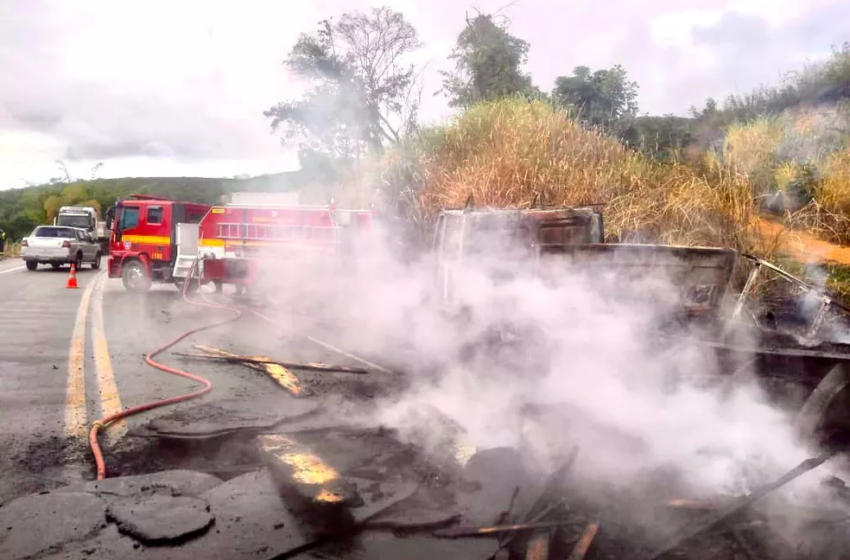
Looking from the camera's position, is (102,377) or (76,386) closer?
(76,386)

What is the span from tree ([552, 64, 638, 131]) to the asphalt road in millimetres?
9787

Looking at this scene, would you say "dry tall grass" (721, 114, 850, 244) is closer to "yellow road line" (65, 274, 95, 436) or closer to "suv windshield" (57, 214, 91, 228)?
"yellow road line" (65, 274, 95, 436)

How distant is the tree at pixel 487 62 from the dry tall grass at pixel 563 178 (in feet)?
10.4

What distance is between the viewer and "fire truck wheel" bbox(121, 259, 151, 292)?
14.7 metres

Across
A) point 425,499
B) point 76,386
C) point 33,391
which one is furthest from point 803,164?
point 33,391

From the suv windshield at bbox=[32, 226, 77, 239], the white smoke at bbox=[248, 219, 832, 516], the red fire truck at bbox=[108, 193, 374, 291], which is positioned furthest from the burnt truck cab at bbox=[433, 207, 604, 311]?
the suv windshield at bbox=[32, 226, 77, 239]

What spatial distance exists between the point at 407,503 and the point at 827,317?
3.89 m

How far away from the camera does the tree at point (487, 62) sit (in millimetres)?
16531

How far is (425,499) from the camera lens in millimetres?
3504

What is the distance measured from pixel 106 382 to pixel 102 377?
10.0 inches

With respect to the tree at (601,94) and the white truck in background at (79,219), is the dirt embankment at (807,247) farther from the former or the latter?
the white truck in background at (79,219)

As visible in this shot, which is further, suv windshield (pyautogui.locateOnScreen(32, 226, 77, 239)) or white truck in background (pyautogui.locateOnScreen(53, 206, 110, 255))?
white truck in background (pyautogui.locateOnScreen(53, 206, 110, 255))

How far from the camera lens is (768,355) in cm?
371

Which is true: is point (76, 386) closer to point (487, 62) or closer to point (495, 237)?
point (495, 237)
